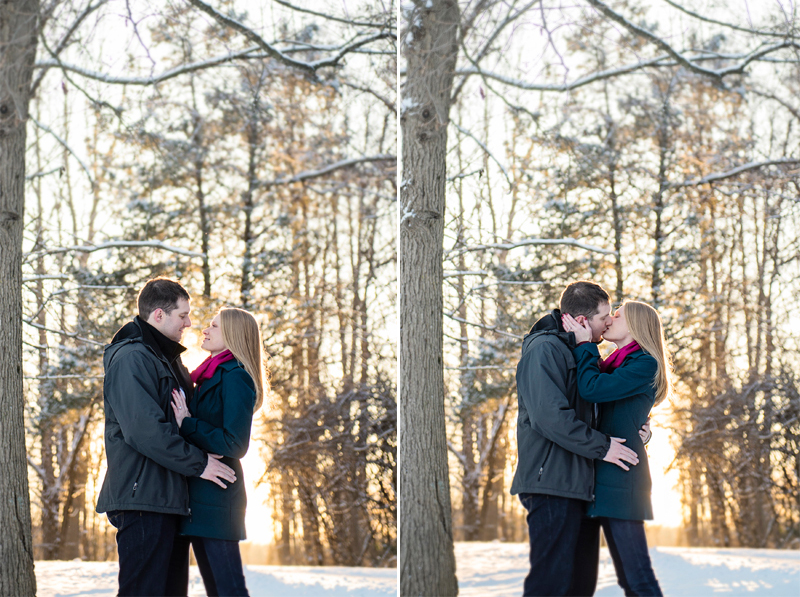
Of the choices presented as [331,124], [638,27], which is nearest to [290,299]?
[331,124]

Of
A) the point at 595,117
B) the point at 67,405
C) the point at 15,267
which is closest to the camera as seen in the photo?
Result: the point at 15,267

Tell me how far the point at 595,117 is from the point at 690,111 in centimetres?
68

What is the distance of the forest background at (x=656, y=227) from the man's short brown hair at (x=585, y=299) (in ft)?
5.48

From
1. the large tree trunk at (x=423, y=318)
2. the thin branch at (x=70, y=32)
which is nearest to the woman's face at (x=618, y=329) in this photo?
the large tree trunk at (x=423, y=318)

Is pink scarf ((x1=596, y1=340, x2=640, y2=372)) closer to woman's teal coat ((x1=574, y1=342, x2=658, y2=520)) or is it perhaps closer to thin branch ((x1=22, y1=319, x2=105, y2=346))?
woman's teal coat ((x1=574, y1=342, x2=658, y2=520))

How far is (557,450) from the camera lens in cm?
273

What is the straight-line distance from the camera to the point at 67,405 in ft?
14.8

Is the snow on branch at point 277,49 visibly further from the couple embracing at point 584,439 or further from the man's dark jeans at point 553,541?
the man's dark jeans at point 553,541

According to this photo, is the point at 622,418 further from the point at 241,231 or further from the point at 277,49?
the point at 277,49

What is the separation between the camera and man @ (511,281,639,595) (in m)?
2.66

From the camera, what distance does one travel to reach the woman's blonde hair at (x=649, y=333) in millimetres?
2807

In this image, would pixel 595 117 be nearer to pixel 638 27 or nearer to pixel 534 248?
pixel 638 27

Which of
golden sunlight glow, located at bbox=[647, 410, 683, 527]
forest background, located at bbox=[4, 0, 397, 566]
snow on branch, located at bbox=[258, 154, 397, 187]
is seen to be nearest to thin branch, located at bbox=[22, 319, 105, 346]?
forest background, located at bbox=[4, 0, 397, 566]

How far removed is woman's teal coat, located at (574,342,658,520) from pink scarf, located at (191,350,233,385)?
4.58 feet
